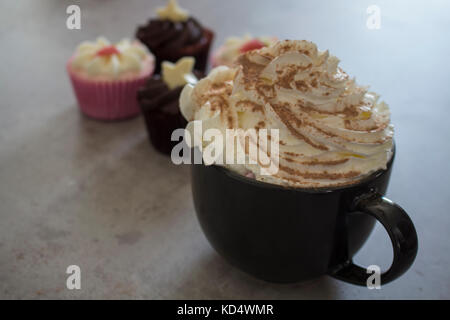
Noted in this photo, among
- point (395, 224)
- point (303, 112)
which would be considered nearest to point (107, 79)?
point (303, 112)

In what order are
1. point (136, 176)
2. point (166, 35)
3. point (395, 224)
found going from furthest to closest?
point (166, 35) → point (136, 176) → point (395, 224)

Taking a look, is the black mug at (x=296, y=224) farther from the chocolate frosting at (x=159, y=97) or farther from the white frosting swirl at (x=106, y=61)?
the white frosting swirl at (x=106, y=61)

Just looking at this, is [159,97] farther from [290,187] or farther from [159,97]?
[290,187]

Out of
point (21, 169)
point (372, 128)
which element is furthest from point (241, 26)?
point (372, 128)

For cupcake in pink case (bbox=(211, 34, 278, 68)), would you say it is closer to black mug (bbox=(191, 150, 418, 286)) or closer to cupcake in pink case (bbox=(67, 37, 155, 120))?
cupcake in pink case (bbox=(67, 37, 155, 120))

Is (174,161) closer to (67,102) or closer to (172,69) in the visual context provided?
(172,69)

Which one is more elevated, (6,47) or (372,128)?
(372,128)

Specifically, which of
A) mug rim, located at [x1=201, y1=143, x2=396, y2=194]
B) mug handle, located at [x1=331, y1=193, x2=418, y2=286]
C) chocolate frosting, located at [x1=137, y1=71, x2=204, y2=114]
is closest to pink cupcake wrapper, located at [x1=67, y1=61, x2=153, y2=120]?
chocolate frosting, located at [x1=137, y1=71, x2=204, y2=114]
